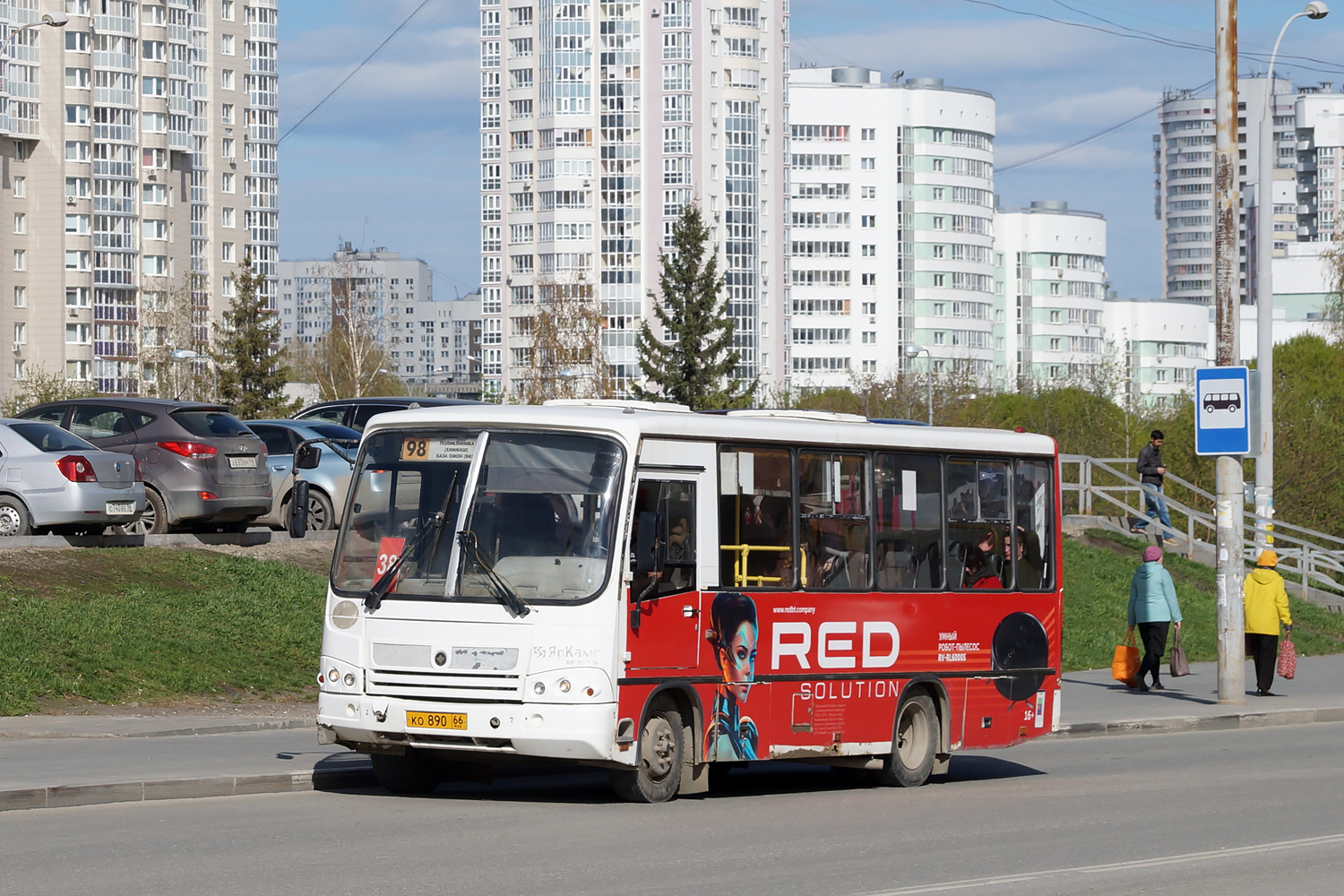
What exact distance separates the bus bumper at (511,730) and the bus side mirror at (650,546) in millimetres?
971

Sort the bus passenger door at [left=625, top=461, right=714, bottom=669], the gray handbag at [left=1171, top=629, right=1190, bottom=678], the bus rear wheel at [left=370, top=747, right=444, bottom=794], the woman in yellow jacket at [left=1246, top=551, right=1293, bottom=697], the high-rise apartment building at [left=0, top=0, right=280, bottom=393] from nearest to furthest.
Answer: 1. the bus passenger door at [left=625, top=461, right=714, bottom=669]
2. the bus rear wheel at [left=370, top=747, right=444, bottom=794]
3. the woman in yellow jacket at [left=1246, top=551, right=1293, bottom=697]
4. the gray handbag at [left=1171, top=629, right=1190, bottom=678]
5. the high-rise apartment building at [left=0, top=0, right=280, bottom=393]

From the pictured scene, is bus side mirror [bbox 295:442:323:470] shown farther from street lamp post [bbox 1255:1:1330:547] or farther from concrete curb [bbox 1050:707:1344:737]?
street lamp post [bbox 1255:1:1330:547]

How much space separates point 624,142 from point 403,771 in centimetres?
13129

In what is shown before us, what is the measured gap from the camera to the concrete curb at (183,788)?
39.3ft

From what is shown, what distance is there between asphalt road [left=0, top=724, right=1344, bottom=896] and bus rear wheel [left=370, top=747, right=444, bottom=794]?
167mm

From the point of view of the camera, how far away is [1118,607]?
3297cm

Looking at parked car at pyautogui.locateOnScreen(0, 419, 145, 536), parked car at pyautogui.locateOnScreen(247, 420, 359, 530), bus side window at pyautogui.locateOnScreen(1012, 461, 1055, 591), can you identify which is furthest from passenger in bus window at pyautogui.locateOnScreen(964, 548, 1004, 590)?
parked car at pyautogui.locateOnScreen(247, 420, 359, 530)

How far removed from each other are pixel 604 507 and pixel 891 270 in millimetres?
163244

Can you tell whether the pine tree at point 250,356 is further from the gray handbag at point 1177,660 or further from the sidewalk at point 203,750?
the sidewalk at point 203,750

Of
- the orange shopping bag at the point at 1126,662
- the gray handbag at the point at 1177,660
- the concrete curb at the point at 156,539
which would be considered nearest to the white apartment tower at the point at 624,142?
the concrete curb at the point at 156,539

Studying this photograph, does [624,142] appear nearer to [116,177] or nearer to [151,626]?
[116,177]

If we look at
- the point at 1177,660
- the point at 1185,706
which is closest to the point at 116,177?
the point at 1177,660

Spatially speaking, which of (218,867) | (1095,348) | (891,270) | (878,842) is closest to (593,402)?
(878,842)

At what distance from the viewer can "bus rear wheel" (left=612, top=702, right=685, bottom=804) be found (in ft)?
41.5
